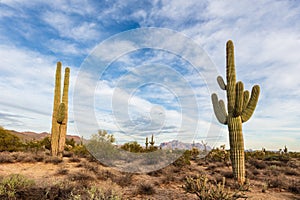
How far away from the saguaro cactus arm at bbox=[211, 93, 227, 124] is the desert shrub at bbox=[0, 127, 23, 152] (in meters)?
15.9

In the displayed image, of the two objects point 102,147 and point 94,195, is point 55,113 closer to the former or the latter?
point 102,147

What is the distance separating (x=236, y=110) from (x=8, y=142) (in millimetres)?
17617

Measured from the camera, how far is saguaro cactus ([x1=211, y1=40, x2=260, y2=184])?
9664 mm

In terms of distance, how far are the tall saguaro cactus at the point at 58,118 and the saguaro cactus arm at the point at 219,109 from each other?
33.5 feet

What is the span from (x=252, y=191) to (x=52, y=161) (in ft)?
35.6

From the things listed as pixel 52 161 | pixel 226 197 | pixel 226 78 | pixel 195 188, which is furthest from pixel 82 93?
pixel 226 197

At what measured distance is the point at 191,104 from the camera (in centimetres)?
1617

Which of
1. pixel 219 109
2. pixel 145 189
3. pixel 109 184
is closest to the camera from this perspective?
pixel 145 189

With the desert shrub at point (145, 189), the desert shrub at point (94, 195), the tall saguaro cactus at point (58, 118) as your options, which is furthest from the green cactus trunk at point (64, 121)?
the desert shrub at point (94, 195)

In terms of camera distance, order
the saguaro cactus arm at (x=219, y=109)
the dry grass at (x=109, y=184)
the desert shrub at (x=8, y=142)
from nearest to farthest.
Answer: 1. the dry grass at (x=109, y=184)
2. the saguaro cactus arm at (x=219, y=109)
3. the desert shrub at (x=8, y=142)

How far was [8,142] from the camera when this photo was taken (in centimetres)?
1827

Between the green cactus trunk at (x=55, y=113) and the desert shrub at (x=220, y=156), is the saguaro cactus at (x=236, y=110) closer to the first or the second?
the desert shrub at (x=220, y=156)

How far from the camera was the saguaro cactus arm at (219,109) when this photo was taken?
10586 millimetres

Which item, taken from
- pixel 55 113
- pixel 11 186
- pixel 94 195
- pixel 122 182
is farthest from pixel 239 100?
pixel 55 113
